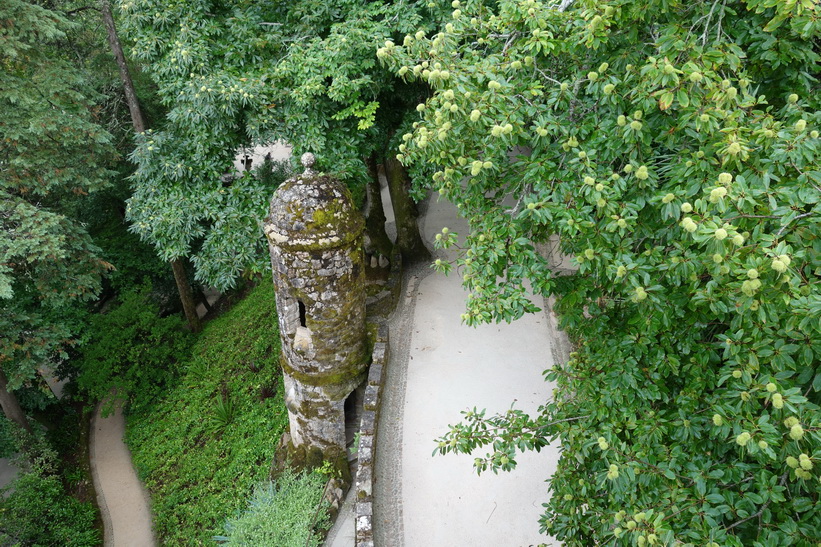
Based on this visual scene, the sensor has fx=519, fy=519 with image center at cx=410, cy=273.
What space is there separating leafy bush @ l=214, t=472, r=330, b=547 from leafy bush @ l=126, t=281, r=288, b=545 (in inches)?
83.7

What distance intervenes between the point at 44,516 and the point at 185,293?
5716mm

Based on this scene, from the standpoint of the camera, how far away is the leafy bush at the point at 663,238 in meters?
3.23

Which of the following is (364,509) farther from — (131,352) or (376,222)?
(131,352)

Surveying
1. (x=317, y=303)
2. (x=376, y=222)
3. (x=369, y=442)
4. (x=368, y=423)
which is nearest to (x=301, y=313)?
(x=317, y=303)

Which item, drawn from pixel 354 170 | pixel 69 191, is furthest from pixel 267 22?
pixel 69 191

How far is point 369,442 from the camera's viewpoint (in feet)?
25.0

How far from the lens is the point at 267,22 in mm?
9125

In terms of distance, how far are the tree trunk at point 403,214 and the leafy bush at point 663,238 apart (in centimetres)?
598

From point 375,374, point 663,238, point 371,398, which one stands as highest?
point 663,238

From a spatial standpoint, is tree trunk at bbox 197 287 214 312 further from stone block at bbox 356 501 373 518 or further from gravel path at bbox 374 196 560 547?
stone block at bbox 356 501 373 518

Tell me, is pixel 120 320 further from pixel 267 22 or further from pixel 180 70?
pixel 267 22

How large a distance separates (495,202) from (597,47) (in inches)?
64.3

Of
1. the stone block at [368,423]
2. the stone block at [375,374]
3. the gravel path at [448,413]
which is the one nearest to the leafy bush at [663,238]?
the gravel path at [448,413]

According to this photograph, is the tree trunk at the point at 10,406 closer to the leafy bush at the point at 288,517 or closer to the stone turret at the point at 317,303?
the leafy bush at the point at 288,517
